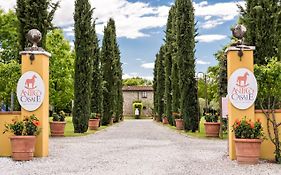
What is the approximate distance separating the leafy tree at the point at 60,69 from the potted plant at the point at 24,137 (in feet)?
70.9

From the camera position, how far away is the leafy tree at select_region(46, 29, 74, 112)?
1293 inches

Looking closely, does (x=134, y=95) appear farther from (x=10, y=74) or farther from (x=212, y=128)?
(x=10, y=74)

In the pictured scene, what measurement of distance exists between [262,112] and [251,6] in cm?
447

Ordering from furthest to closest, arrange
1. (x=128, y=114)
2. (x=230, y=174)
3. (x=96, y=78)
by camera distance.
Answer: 1. (x=128, y=114)
2. (x=96, y=78)
3. (x=230, y=174)

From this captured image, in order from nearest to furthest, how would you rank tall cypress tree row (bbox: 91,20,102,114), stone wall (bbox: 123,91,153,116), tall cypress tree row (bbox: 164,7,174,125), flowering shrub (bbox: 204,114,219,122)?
flowering shrub (bbox: 204,114,219,122) → tall cypress tree row (bbox: 91,20,102,114) → tall cypress tree row (bbox: 164,7,174,125) → stone wall (bbox: 123,91,153,116)

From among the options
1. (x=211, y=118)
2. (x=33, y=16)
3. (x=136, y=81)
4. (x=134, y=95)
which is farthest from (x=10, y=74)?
(x=136, y=81)

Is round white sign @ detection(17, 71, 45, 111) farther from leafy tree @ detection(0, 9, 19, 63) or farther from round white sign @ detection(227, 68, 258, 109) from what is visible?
leafy tree @ detection(0, 9, 19, 63)

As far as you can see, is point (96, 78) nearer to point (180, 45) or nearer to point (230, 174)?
point (180, 45)

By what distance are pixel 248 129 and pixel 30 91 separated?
5921mm

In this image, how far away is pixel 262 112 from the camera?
10227 millimetres

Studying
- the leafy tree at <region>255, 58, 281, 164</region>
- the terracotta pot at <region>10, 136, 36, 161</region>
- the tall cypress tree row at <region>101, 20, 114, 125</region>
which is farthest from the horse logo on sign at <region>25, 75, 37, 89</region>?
the tall cypress tree row at <region>101, 20, 114, 125</region>

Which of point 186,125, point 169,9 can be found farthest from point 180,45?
point 169,9

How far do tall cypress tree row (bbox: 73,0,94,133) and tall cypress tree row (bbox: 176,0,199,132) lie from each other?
16.4 ft

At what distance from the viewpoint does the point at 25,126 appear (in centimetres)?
1035
